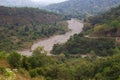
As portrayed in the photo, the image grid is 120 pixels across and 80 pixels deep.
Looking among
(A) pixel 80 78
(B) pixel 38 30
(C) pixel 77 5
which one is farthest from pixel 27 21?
(C) pixel 77 5

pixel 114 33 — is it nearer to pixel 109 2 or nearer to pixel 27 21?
pixel 27 21

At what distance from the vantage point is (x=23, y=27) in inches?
3332

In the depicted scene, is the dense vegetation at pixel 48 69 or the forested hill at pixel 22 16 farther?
the forested hill at pixel 22 16

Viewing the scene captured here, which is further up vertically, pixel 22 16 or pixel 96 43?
pixel 22 16

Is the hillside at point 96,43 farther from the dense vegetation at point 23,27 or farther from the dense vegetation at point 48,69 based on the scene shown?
the dense vegetation at point 48,69

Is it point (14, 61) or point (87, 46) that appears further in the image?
point (87, 46)

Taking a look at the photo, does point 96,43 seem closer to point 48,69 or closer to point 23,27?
point 48,69

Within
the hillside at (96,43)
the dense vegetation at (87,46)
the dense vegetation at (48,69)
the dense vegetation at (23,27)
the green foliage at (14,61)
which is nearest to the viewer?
the dense vegetation at (48,69)

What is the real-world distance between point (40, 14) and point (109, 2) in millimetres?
74558

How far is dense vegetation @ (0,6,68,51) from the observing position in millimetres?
66875

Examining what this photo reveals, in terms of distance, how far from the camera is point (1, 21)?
285 feet

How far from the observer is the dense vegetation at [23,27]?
219 feet

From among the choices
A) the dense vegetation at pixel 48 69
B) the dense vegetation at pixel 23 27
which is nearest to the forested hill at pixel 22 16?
the dense vegetation at pixel 23 27

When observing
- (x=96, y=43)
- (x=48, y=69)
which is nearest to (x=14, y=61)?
(x=48, y=69)
